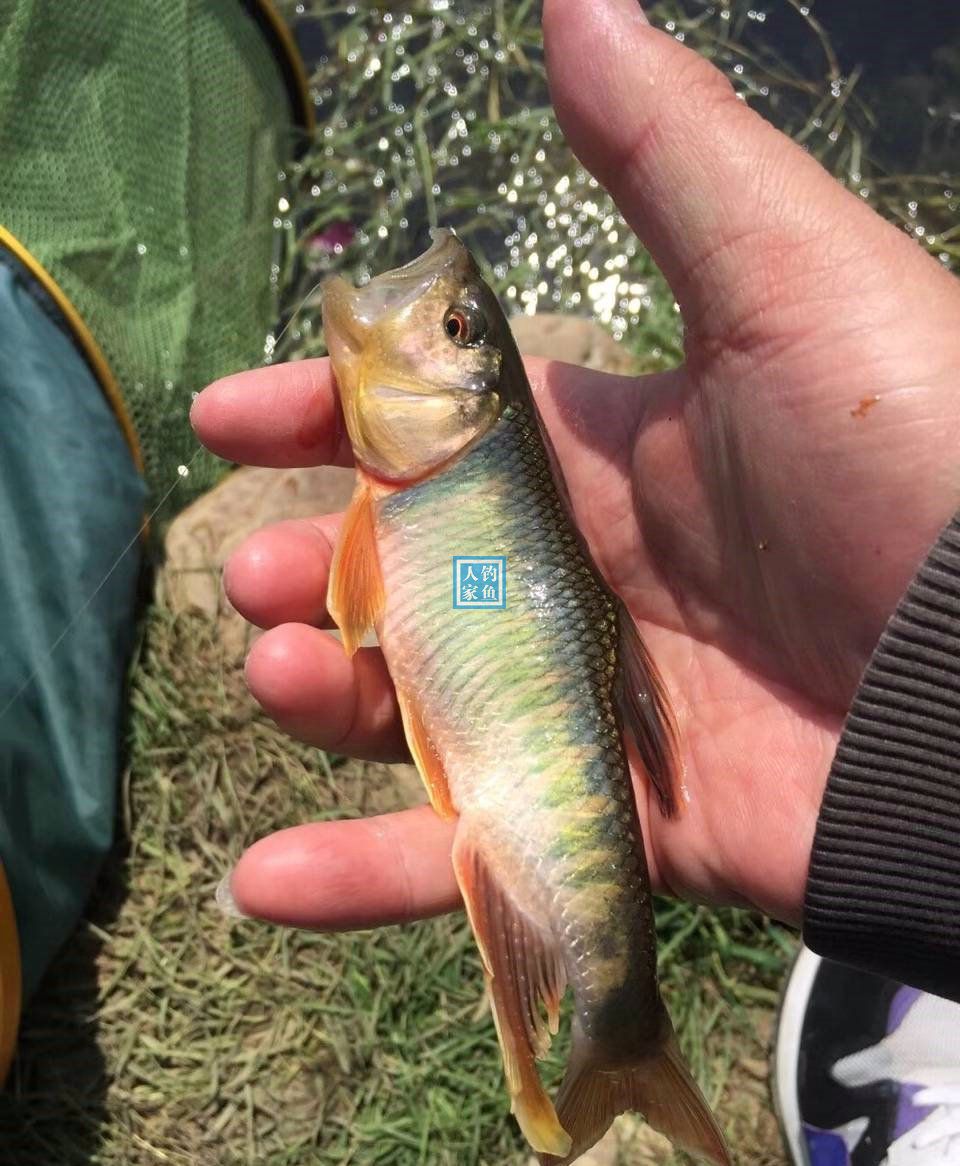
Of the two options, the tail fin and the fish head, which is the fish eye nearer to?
the fish head

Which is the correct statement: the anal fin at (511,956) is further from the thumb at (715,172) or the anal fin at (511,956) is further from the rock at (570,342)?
the rock at (570,342)

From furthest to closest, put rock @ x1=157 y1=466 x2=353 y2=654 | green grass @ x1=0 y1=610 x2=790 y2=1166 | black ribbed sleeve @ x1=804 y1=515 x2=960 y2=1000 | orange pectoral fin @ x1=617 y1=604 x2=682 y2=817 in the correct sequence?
rock @ x1=157 y1=466 x2=353 y2=654
green grass @ x1=0 y1=610 x2=790 y2=1166
orange pectoral fin @ x1=617 y1=604 x2=682 y2=817
black ribbed sleeve @ x1=804 y1=515 x2=960 y2=1000

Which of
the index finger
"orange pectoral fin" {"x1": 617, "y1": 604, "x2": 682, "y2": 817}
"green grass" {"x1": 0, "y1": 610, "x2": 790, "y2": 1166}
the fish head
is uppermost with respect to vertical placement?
the fish head

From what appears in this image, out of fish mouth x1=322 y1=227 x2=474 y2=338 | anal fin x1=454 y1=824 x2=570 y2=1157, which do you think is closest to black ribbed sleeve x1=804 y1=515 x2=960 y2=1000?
anal fin x1=454 y1=824 x2=570 y2=1157

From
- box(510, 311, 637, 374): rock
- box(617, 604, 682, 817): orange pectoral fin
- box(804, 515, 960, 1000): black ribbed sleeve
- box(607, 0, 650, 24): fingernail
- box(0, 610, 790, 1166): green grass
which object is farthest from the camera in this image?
box(510, 311, 637, 374): rock

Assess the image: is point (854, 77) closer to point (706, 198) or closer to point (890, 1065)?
point (706, 198)

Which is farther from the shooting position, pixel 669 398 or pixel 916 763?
pixel 669 398

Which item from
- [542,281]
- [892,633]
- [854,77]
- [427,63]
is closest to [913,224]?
[854,77]

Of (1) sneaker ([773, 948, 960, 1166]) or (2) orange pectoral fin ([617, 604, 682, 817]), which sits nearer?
(2) orange pectoral fin ([617, 604, 682, 817])
